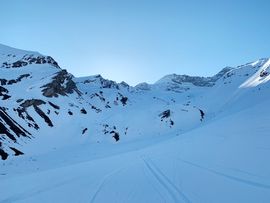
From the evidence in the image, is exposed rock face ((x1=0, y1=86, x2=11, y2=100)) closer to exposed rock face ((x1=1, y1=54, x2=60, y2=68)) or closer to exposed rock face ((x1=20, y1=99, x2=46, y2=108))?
exposed rock face ((x1=20, y1=99, x2=46, y2=108))

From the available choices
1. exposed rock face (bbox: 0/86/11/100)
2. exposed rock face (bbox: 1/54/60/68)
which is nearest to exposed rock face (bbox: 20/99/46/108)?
exposed rock face (bbox: 0/86/11/100)

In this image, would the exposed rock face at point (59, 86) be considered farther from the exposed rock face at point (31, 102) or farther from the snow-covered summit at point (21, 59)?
the snow-covered summit at point (21, 59)

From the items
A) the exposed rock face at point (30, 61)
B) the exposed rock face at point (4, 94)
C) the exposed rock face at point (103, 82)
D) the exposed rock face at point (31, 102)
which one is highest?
the exposed rock face at point (30, 61)

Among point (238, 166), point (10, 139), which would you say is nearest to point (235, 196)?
point (238, 166)

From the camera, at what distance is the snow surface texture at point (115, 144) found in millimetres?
12711

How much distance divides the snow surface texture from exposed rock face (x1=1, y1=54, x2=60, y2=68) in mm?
324

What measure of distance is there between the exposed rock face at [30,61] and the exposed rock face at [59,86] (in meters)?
19.1

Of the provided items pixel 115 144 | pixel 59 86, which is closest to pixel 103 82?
pixel 59 86

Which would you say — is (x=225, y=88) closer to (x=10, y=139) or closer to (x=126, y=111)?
(x=126, y=111)

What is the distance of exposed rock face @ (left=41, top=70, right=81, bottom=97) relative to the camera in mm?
77306

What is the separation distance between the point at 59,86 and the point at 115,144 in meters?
29.0

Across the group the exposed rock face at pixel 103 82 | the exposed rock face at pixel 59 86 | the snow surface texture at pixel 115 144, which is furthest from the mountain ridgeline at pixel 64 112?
the exposed rock face at pixel 103 82

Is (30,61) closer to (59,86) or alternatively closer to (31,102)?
(59,86)

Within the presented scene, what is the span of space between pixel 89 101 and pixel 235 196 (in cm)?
8343
